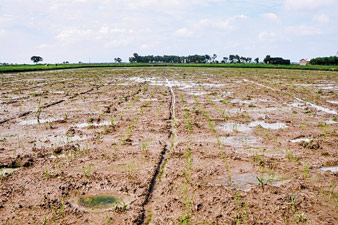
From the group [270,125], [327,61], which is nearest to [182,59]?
[327,61]

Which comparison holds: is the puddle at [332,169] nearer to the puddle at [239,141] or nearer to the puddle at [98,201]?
the puddle at [239,141]

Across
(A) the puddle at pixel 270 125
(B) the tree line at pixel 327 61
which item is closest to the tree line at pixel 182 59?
(B) the tree line at pixel 327 61

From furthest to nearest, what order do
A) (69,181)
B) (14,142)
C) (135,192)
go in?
1. (14,142)
2. (69,181)
3. (135,192)

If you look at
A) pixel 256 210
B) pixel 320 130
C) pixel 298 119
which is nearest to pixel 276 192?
pixel 256 210

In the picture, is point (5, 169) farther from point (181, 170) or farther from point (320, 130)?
point (320, 130)

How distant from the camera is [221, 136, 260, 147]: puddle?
6273 mm

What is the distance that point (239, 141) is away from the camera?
649 centimetres

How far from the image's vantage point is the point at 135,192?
397 cm

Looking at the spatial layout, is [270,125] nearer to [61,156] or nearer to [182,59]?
[61,156]

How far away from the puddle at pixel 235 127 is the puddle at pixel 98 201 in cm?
437

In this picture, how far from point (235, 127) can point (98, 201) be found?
16.2 feet

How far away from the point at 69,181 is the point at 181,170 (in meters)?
1.82

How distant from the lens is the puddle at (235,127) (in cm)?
752

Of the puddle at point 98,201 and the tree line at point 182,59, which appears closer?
the puddle at point 98,201
